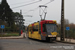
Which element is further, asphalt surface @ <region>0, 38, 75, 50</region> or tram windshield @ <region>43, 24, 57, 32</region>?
tram windshield @ <region>43, 24, 57, 32</region>

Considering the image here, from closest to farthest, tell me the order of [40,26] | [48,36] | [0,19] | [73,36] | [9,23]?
[48,36]
[40,26]
[73,36]
[0,19]
[9,23]

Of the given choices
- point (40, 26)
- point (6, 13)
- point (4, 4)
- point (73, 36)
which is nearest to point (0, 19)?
point (6, 13)

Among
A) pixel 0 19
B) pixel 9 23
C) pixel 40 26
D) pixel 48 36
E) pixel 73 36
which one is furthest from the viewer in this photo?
pixel 9 23

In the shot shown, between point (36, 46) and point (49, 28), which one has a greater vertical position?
point (49, 28)

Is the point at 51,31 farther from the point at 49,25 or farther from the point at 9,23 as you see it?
the point at 9,23

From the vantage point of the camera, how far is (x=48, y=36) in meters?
19.1

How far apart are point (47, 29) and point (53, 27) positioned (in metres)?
0.98

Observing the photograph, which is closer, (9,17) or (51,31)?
(51,31)

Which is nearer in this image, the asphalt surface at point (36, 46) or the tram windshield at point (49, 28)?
the asphalt surface at point (36, 46)

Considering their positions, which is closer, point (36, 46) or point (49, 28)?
point (36, 46)

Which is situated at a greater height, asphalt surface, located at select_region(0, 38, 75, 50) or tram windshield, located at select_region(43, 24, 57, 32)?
tram windshield, located at select_region(43, 24, 57, 32)

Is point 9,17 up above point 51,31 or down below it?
above

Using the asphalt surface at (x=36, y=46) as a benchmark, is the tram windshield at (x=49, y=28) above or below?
above

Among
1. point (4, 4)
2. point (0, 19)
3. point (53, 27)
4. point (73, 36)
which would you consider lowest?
point (73, 36)
